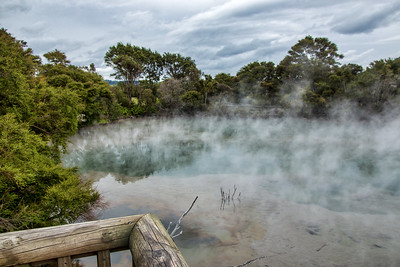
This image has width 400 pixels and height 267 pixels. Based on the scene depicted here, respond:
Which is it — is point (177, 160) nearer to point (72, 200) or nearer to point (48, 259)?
point (72, 200)

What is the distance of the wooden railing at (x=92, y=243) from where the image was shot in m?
1.24

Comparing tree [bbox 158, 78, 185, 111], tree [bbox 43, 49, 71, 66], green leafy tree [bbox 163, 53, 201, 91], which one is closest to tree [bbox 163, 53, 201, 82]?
green leafy tree [bbox 163, 53, 201, 91]

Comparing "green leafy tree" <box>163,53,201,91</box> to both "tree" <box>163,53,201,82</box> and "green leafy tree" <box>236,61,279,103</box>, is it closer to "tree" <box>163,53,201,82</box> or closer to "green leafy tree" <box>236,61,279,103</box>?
"tree" <box>163,53,201,82</box>

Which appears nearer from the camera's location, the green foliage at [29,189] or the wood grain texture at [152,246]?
the wood grain texture at [152,246]

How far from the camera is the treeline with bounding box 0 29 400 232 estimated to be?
23.5ft

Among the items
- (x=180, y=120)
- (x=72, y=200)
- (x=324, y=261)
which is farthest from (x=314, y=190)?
(x=180, y=120)

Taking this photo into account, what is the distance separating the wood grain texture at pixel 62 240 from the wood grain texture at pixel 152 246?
9 centimetres

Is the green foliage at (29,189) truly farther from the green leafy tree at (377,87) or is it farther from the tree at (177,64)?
the tree at (177,64)

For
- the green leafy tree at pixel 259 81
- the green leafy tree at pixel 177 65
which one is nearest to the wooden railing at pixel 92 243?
the green leafy tree at pixel 259 81

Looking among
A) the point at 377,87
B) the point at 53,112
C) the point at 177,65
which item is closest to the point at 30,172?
the point at 53,112

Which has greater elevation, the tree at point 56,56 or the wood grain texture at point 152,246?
the tree at point 56,56


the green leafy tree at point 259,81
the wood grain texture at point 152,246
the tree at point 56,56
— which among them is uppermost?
the tree at point 56,56

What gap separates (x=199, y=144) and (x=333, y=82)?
18886 mm

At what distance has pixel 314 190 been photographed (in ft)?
44.8
